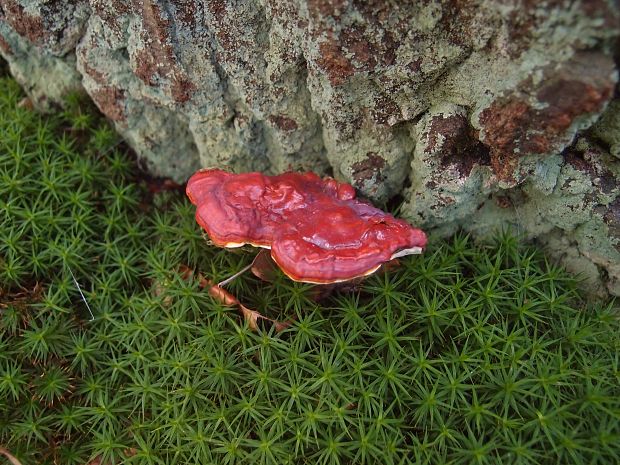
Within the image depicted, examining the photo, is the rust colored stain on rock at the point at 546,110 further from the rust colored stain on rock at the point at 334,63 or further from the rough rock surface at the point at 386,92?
the rust colored stain on rock at the point at 334,63

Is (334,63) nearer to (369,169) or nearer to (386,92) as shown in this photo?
(386,92)

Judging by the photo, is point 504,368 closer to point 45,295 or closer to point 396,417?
point 396,417

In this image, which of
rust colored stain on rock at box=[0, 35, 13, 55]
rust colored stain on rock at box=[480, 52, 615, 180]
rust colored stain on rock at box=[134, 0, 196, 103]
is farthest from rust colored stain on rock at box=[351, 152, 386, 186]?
rust colored stain on rock at box=[0, 35, 13, 55]

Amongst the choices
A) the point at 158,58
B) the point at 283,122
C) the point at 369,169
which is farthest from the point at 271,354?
the point at 158,58

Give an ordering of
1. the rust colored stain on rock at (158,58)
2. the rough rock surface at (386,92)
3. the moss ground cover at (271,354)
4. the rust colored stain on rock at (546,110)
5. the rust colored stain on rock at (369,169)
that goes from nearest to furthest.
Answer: the rust colored stain on rock at (546,110), the rough rock surface at (386,92), the moss ground cover at (271,354), the rust colored stain on rock at (158,58), the rust colored stain on rock at (369,169)

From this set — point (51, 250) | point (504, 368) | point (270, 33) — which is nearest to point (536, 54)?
point (270, 33)

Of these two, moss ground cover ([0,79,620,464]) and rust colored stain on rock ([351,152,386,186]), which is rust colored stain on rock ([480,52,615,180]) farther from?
moss ground cover ([0,79,620,464])

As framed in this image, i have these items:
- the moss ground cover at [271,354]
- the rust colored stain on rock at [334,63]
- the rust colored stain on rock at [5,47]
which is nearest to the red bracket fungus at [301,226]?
the moss ground cover at [271,354]
